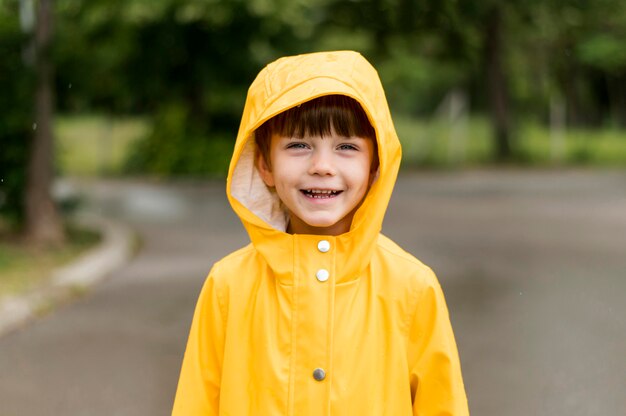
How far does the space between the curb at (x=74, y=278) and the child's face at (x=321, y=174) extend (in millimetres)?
4875

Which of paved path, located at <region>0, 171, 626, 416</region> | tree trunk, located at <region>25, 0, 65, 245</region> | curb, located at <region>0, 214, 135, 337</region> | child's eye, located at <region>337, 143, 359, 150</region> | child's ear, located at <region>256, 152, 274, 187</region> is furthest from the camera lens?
tree trunk, located at <region>25, 0, 65, 245</region>

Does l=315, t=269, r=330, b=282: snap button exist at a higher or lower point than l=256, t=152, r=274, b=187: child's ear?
lower

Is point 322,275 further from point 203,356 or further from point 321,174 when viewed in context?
point 203,356

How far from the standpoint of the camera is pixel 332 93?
7.04 feet

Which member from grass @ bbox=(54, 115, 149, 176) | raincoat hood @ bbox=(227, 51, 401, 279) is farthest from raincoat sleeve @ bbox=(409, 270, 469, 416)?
grass @ bbox=(54, 115, 149, 176)

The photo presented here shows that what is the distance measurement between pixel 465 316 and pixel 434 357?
4860 millimetres

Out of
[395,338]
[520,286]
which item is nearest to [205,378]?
[395,338]

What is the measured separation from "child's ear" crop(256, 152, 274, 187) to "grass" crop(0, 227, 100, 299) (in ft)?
18.2

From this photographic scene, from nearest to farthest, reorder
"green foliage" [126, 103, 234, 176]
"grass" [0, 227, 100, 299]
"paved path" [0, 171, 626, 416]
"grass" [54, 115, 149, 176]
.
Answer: "paved path" [0, 171, 626, 416]
"grass" [0, 227, 100, 299]
"green foliage" [126, 103, 234, 176]
"grass" [54, 115, 149, 176]

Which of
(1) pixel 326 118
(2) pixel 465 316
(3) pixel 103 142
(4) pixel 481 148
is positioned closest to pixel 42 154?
(2) pixel 465 316

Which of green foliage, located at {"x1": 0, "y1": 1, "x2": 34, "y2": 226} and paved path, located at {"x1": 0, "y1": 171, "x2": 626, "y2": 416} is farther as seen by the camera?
green foliage, located at {"x1": 0, "y1": 1, "x2": 34, "y2": 226}

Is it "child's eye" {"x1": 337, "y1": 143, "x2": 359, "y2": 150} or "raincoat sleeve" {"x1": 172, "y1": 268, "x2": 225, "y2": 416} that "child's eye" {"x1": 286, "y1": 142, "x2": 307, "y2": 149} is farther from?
"raincoat sleeve" {"x1": 172, "y1": 268, "x2": 225, "y2": 416}

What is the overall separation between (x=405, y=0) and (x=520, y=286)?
9.96ft

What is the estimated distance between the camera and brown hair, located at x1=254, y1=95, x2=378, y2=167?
7.16ft
